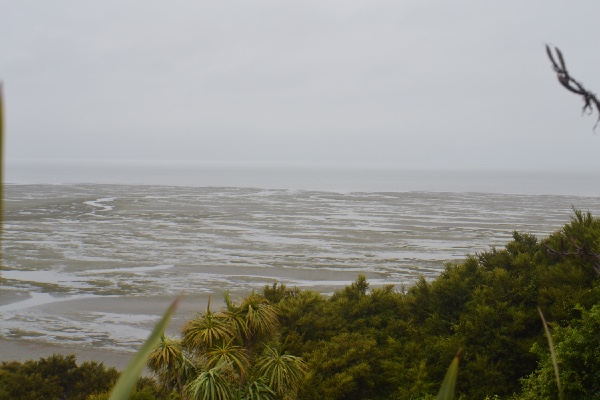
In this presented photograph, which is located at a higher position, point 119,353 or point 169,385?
point 169,385

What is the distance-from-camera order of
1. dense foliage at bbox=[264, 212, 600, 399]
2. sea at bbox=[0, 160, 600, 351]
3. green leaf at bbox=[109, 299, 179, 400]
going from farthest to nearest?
sea at bbox=[0, 160, 600, 351], dense foliage at bbox=[264, 212, 600, 399], green leaf at bbox=[109, 299, 179, 400]

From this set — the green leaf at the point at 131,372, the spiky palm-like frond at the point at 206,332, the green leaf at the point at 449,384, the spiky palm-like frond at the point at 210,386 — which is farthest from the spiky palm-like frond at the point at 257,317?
the green leaf at the point at 131,372

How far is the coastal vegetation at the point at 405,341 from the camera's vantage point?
9.17 meters

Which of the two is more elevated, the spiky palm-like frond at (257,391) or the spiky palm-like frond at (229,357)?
the spiky palm-like frond at (229,357)

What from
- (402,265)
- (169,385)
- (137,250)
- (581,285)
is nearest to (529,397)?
A: (581,285)

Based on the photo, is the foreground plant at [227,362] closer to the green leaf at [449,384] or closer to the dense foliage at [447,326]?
the dense foliage at [447,326]

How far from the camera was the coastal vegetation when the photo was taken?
361 inches

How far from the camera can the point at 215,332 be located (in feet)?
32.0

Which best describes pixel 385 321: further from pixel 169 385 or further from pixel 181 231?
pixel 181 231

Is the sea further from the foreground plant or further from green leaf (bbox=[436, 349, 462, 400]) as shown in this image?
green leaf (bbox=[436, 349, 462, 400])

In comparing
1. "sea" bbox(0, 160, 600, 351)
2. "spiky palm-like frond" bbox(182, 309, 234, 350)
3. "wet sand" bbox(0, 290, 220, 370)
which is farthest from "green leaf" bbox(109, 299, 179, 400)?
"sea" bbox(0, 160, 600, 351)

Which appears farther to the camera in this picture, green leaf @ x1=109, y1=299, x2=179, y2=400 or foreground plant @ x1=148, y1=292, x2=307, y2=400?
foreground plant @ x1=148, y1=292, x2=307, y2=400

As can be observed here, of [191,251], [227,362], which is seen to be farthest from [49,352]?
[191,251]

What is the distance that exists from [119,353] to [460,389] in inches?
458
